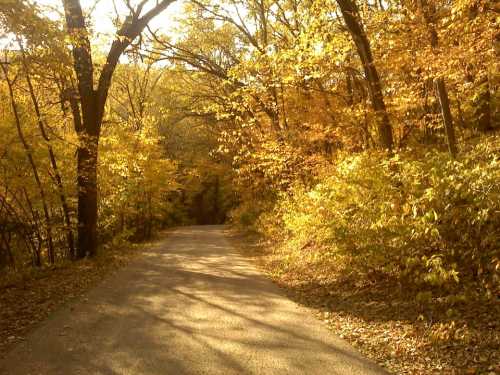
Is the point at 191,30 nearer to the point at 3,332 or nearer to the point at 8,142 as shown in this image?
the point at 8,142

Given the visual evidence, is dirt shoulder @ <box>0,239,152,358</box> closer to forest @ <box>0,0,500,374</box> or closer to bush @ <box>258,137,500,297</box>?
forest @ <box>0,0,500,374</box>

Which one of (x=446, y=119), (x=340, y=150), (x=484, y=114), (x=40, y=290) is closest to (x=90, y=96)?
A: (x=40, y=290)

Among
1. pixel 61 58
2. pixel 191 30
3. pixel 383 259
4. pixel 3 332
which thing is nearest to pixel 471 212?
pixel 383 259

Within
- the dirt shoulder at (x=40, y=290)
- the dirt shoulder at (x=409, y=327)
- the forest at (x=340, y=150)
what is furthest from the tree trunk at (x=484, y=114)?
the dirt shoulder at (x=40, y=290)

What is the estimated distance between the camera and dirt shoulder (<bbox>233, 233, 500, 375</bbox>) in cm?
479

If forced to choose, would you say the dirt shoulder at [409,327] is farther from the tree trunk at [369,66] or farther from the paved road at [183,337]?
the tree trunk at [369,66]

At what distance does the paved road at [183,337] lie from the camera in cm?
490

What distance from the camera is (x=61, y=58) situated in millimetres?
8680

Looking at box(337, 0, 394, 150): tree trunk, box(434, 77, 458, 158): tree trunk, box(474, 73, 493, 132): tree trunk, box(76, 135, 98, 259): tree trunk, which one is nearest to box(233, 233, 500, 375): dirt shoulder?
box(337, 0, 394, 150): tree trunk

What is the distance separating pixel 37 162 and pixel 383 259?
9.52 meters

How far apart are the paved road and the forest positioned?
2.75ft

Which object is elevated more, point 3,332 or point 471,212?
point 471,212

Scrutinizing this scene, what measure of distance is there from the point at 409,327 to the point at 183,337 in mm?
3066

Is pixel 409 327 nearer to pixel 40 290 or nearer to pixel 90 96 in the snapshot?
pixel 40 290
